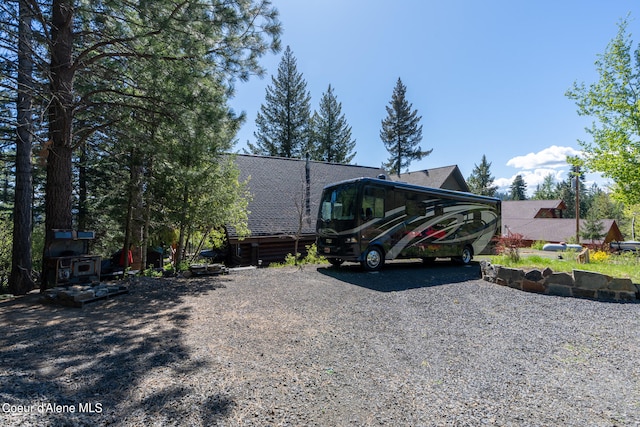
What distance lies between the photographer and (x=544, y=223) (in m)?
31.8

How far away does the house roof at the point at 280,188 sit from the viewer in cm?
1398

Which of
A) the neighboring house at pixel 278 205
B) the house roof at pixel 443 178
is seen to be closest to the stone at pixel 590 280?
the neighboring house at pixel 278 205

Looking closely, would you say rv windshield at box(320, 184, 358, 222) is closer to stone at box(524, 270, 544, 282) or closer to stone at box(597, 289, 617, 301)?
stone at box(524, 270, 544, 282)

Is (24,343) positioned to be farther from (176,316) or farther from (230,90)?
(230,90)

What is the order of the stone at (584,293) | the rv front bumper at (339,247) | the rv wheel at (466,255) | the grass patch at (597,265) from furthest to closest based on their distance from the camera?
the rv wheel at (466,255), the rv front bumper at (339,247), the grass patch at (597,265), the stone at (584,293)

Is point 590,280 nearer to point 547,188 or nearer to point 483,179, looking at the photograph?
point 483,179

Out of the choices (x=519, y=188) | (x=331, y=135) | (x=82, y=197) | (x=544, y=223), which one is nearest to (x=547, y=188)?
(x=519, y=188)

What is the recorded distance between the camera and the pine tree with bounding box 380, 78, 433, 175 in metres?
35.4

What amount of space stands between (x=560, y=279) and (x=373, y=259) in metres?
4.30

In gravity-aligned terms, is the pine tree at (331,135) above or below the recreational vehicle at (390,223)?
above

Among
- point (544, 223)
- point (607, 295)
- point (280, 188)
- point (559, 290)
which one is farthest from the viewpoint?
point (544, 223)

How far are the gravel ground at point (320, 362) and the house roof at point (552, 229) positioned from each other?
89.2 feet

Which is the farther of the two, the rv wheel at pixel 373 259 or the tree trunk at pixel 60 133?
the rv wheel at pixel 373 259

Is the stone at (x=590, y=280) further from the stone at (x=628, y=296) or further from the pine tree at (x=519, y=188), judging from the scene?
the pine tree at (x=519, y=188)
